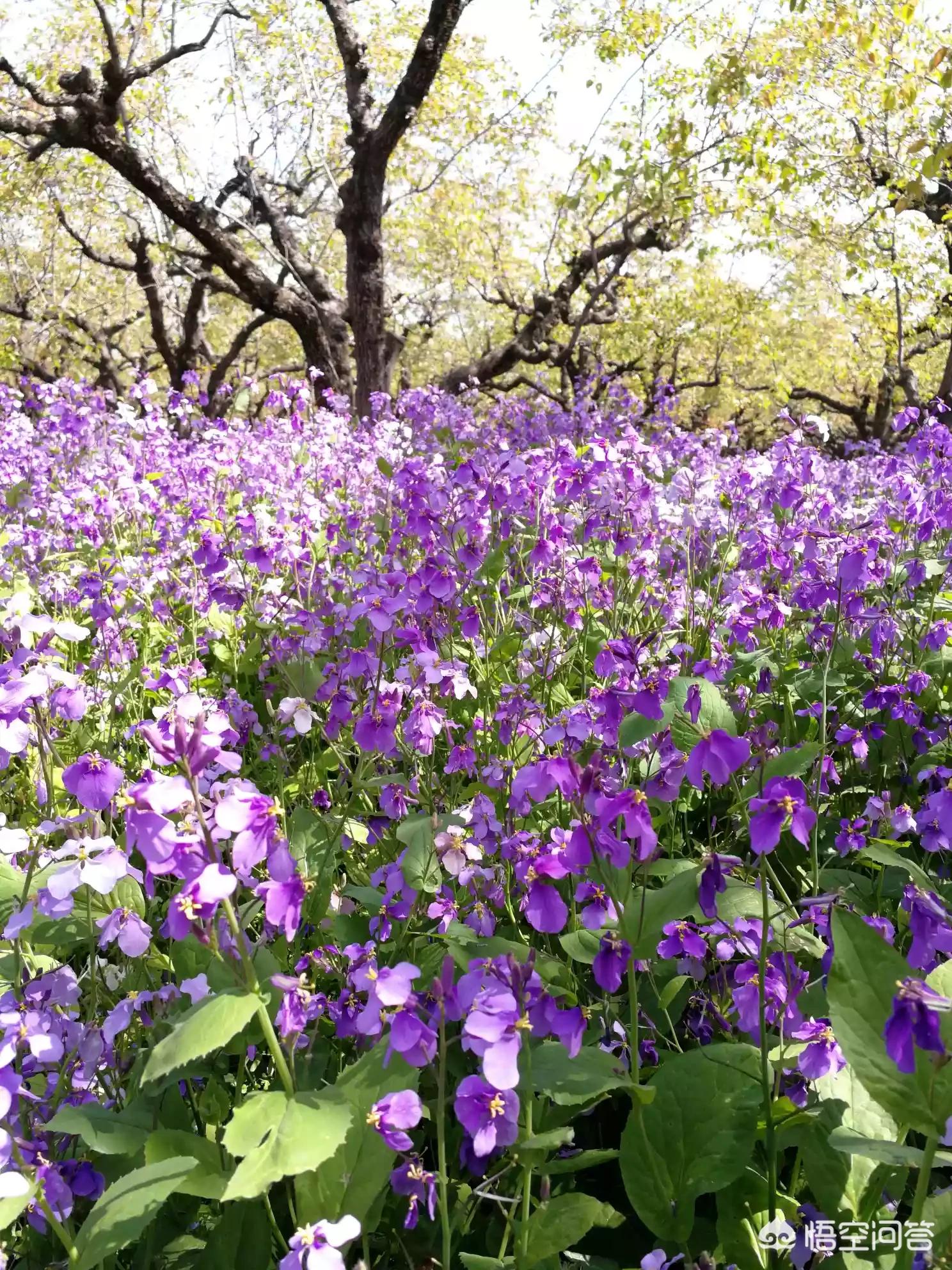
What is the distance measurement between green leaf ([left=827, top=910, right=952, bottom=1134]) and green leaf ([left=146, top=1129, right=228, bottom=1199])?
83 centimetres

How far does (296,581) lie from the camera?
10.8 ft

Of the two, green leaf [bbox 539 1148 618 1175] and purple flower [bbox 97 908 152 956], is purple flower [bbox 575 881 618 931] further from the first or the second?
purple flower [bbox 97 908 152 956]

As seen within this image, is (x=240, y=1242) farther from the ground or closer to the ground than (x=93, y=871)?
closer to the ground

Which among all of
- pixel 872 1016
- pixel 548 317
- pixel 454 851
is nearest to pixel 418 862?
pixel 454 851

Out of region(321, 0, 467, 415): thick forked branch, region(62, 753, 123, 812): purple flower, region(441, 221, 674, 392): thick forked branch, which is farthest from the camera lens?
region(441, 221, 674, 392): thick forked branch

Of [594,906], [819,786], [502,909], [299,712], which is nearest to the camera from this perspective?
[594,906]

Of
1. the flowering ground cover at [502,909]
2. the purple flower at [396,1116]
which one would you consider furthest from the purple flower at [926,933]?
the purple flower at [396,1116]

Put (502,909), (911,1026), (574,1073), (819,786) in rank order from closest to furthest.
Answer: (911,1026) → (574,1073) → (819,786) → (502,909)

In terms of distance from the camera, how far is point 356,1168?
4.12ft

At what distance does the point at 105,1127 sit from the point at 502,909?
105cm

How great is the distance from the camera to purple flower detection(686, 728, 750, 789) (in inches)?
56.8

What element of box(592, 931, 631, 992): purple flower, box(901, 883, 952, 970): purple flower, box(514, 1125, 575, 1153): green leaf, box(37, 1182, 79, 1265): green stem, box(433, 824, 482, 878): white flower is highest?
box(901, 883, 952, 970): purple flower

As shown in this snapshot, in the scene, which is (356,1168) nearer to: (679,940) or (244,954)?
(244,954)

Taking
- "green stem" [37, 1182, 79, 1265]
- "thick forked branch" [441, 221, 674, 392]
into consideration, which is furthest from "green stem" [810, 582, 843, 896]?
"thick forked branch" [441, 221, 674, 392]
